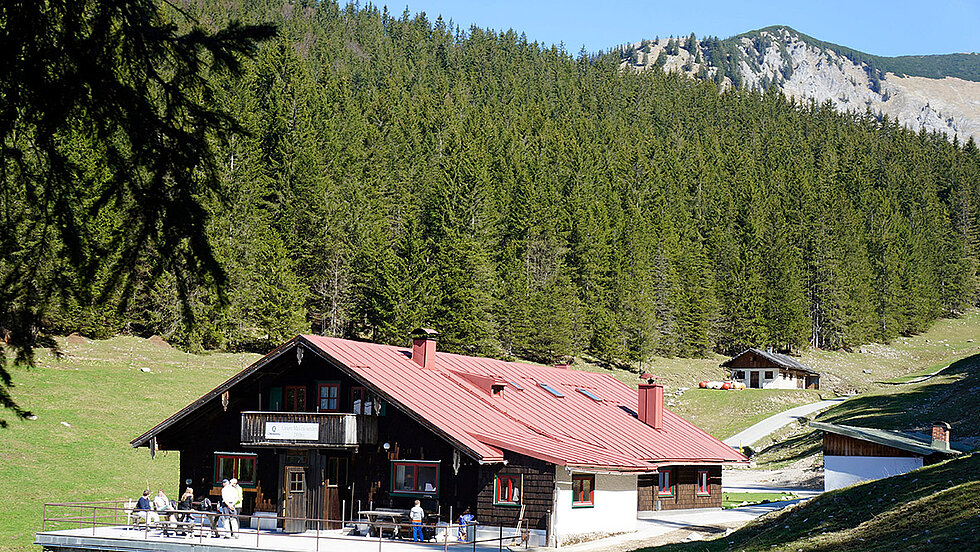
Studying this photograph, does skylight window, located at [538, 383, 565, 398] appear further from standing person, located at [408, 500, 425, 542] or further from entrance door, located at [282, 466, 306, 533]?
entrance door, located at [282, 466, 306, 533]

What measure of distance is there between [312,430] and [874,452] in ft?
69.5

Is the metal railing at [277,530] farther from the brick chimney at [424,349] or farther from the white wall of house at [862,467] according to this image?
the white wall of house at [862,467]

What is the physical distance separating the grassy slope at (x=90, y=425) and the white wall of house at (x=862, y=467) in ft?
87.6

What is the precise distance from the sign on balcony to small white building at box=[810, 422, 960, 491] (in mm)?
19817

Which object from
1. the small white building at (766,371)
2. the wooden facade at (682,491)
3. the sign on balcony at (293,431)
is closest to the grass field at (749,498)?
the wooden facade at (682,491)

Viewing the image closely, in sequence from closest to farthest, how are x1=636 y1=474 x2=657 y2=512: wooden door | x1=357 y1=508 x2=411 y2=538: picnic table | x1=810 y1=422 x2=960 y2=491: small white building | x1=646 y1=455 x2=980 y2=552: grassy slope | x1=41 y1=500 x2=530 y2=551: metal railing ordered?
x1=646 y1=455 x2=980 y2=552: grassy slope → x1=41 y1=500 x2=530 y2=551: metal railing → x1=357 y1=508 x2=411 y2=538: picnic table → x1=810 y1=422 x2=960 y2=491: small white building → x1=636 y1=474 x2=657 y2=512: wooden door

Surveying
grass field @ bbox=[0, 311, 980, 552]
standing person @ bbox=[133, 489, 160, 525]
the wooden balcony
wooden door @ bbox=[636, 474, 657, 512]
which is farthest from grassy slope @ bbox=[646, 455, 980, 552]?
grass field @ bbox=[0, 311, 980, 552]

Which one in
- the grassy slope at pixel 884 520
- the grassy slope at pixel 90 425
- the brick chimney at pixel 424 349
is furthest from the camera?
the grassy slope at pixel 90 425

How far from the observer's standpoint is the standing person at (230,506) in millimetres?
28016

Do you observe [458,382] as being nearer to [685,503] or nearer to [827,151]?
[685,503]

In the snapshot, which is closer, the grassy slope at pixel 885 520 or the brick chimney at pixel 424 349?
the grassy slope at pixel 885 520

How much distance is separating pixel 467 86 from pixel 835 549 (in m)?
142

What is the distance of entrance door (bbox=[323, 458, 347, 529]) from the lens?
101 ft

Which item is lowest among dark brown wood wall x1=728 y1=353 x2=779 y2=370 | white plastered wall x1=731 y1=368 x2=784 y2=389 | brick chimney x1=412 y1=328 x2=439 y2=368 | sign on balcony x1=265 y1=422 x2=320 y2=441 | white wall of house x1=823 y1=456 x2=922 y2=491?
white wall of house x1=823 y1=456 x2=922 y2=491
